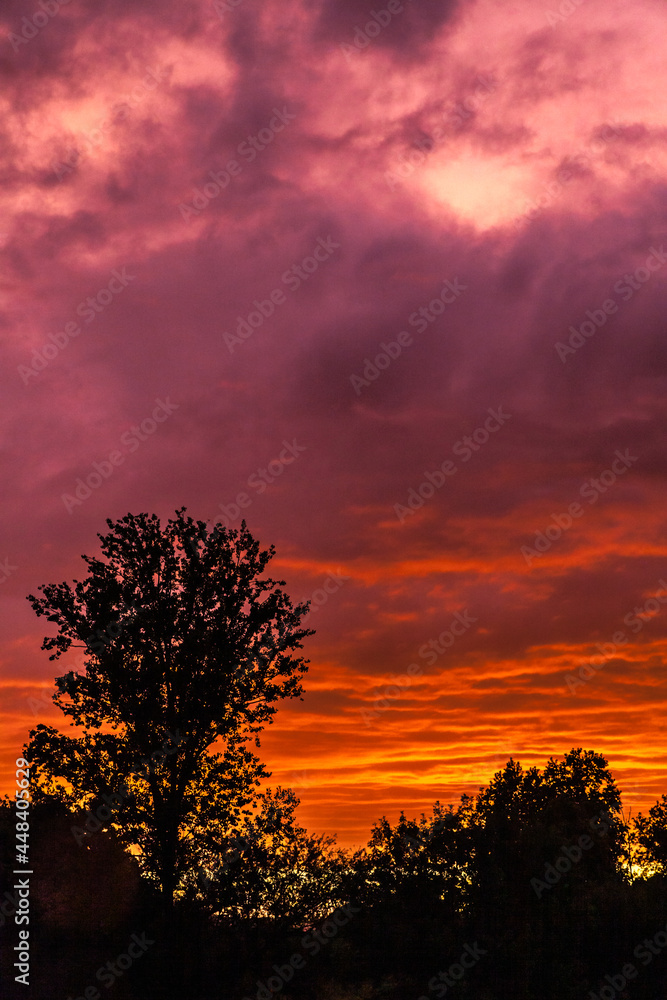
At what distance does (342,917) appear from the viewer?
3425 centimetres

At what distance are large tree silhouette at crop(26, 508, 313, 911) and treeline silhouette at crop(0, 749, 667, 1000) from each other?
1.15 metres

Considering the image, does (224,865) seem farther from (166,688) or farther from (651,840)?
(651,840)

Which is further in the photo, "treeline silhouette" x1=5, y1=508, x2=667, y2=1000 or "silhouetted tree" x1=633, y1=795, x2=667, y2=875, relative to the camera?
"silhouetted tree" x1=633, y1=795, x2=667, y2=875

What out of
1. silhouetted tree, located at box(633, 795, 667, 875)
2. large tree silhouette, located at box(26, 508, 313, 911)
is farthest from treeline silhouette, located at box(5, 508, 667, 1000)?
silhouetted tree, located at box(633, 795, 667, 875)

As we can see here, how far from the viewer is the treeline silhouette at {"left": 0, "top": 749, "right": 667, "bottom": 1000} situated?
95.5 feet

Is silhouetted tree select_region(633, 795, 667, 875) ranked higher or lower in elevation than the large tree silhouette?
lower

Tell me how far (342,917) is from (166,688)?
456 inches

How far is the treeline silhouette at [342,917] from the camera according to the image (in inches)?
1145

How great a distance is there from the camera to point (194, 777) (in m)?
33.5

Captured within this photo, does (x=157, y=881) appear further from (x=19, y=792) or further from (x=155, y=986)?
(x=19, y=792)

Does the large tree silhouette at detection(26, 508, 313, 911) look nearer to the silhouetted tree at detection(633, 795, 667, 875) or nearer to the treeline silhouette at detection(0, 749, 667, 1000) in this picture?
the treeline silhouette at detection(0, 749, 667, 1000)

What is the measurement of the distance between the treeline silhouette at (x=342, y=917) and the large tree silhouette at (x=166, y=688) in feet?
3.77

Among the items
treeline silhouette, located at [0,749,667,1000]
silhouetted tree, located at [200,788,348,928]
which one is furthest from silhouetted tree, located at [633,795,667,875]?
silhouetted tree, located at [200,788,348,928]

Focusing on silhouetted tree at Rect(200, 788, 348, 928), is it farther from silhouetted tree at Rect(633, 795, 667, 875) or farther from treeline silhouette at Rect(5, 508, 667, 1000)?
silhouetted tree at Rect(633, 795, 667, 875)
